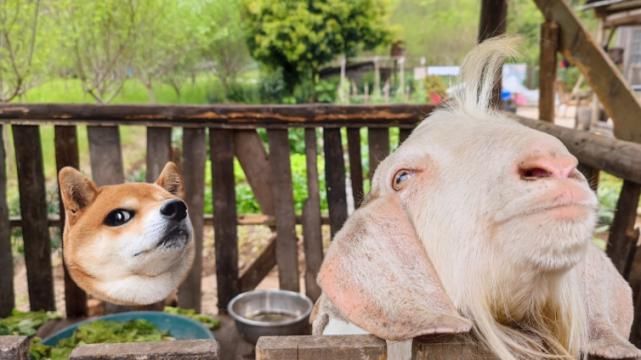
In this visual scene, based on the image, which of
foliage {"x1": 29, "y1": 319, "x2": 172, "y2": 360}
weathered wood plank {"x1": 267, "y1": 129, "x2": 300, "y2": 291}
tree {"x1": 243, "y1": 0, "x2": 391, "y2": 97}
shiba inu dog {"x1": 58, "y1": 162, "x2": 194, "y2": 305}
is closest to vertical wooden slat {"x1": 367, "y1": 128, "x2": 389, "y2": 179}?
weathered wood plank {"x1": 267, "y1": 129, "x2": 300, "y2": 291}

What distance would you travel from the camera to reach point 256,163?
243 centimetres

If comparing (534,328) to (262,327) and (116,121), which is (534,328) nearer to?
(262,327)

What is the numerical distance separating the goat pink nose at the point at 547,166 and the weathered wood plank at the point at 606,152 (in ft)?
3.06

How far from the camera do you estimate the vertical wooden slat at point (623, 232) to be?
5.71ft

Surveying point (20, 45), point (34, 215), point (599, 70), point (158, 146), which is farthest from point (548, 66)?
point (20, 45)

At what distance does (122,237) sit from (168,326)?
83 cm

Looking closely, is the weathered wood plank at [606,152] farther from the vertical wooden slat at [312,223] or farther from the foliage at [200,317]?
the foliage at [200,317]

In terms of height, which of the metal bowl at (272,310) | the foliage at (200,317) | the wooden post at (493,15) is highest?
the wooden post at (493,15)

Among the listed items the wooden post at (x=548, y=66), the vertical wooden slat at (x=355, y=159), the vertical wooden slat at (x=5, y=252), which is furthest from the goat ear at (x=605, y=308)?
the vertical wooden slat at (x=5, y=252)

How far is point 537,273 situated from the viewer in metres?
0.74

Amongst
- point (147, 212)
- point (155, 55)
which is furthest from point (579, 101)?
point (147, 212)

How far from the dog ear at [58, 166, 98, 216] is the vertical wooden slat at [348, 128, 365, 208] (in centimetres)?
131

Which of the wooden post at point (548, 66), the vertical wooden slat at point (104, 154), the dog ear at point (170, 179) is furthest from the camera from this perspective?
the wooden post at point (548, 66)

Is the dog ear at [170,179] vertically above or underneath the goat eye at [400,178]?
underneath
